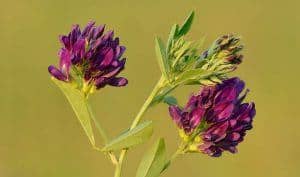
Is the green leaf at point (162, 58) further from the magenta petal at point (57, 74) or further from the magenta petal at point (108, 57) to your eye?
the magenta petal at point (57, 74)

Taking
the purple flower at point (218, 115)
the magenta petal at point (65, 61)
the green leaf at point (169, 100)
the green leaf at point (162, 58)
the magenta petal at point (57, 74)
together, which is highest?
the magenta petal at point (65, 61)

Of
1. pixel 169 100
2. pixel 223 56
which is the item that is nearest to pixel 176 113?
pixel 169 100

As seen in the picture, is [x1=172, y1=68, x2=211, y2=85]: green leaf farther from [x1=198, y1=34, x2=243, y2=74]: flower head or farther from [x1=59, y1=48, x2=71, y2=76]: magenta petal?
[x1=59, y1=48, x2=71, y2=76]: magenta petal

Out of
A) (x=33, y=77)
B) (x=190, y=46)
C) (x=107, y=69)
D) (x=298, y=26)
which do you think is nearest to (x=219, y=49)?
(x=190, y=46)

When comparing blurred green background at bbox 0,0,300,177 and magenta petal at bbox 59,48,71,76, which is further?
blurred green background at bbox 0,0,300,177

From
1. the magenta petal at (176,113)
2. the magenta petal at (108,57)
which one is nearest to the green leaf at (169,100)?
the magenta petal at (176,113)

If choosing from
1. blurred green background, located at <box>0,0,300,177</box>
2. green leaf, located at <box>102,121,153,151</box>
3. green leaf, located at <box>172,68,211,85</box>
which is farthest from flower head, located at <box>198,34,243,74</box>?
blurred green background, located at <box>0,0,300,177</box>
